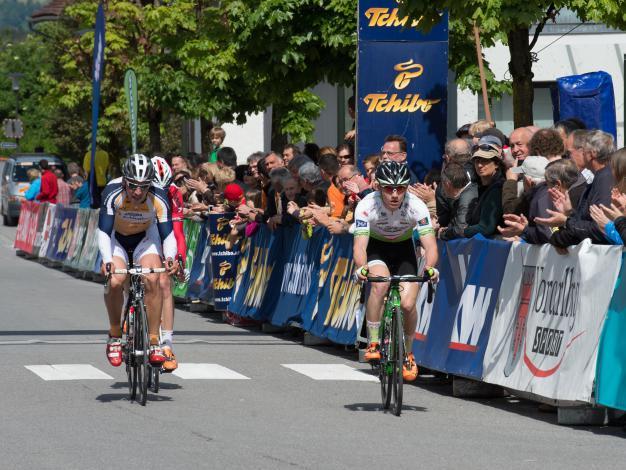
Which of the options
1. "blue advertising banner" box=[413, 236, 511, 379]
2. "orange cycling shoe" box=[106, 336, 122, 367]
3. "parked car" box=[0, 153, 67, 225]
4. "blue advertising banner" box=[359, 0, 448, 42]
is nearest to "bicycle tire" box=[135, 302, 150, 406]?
"orange cycling shoe" box=[106, 336, 122, 367]

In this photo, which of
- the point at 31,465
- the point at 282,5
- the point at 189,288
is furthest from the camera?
the point at 282,5

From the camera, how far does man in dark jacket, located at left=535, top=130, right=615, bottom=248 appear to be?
10672mm

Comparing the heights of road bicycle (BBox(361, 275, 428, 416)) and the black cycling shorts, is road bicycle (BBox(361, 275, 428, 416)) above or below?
below

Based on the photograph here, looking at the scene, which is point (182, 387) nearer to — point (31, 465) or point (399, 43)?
point (31, 465)

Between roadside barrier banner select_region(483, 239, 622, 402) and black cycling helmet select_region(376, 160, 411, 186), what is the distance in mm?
1090

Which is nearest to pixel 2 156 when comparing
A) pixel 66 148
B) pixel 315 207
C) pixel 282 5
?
pixel 66 148

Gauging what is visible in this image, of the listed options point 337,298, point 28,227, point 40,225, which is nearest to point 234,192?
point 337,298

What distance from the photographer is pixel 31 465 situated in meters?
8.52

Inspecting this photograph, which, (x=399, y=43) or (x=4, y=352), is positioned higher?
(x=399, y=43)

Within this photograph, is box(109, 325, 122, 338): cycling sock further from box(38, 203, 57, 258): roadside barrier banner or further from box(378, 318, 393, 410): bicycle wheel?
box(38, 203, 57, 258): roadside barrier banner

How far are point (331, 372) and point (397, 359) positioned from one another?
303 cm

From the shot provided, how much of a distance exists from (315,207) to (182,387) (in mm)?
3923

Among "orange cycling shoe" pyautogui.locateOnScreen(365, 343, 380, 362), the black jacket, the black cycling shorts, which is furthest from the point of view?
the black cycling shorts

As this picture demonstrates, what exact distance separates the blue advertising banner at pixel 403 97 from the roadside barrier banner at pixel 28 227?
56.4 feet
